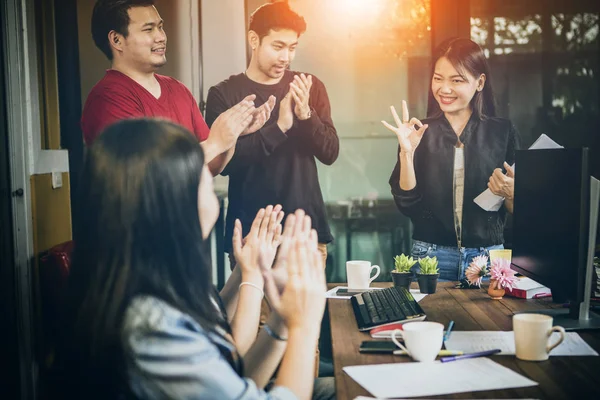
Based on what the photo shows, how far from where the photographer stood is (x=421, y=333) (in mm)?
1479

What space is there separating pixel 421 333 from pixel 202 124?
1.76 metres

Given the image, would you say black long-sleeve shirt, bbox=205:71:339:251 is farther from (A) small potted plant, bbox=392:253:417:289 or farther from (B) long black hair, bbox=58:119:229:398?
(B) long black hair, bbox=58:119:229:398

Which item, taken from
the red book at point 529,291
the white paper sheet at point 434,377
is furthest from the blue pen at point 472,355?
the red book at point 529,291

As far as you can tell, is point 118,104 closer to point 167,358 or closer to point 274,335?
point 274,335

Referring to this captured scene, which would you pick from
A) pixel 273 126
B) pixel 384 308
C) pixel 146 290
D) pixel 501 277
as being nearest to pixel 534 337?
pixel 384 308

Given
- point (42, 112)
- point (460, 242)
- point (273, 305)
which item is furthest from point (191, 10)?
point (273, 305)

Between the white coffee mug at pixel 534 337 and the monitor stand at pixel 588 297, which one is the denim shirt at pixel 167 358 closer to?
the white coffee mug at pixel 534 337

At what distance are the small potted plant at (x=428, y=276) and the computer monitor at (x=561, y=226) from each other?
30 centimetres

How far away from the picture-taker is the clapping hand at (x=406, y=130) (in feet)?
10.2

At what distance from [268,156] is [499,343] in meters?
1.58

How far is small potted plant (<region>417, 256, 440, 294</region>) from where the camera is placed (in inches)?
89.4

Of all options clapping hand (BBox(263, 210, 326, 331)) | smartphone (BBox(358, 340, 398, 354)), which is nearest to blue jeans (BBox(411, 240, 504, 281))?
smartphone (BBox(358, 340, 398, 354))

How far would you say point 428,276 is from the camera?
227 cm

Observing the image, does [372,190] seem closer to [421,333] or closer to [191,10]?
[191,10]
